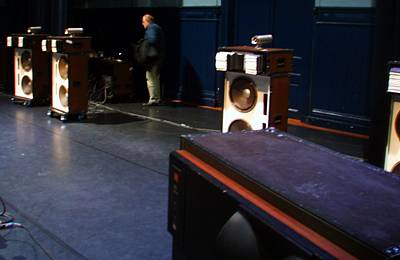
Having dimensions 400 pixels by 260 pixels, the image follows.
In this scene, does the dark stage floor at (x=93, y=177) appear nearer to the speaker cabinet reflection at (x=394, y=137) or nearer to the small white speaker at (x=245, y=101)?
the small white speaker at (x=245, y=101)

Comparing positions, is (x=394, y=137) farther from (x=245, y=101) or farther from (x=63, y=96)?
(x=63, y=96)

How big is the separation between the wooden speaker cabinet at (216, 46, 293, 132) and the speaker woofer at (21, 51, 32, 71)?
389 centimetres

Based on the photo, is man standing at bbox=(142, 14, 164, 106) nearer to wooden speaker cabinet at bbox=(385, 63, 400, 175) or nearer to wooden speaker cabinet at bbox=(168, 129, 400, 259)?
wooden speaker cabinet at bbox=(385, 63, 400, 175)

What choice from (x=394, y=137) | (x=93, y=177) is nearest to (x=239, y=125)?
(x=93, y=177)

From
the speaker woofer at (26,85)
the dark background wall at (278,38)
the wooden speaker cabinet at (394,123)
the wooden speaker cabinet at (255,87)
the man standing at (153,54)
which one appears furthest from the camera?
the man standing at (153,54)

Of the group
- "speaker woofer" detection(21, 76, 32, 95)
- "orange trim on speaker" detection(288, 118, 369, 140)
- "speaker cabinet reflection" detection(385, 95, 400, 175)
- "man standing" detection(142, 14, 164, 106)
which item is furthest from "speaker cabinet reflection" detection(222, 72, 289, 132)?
"speaker woofer" detection(21, 76, 32, 95)

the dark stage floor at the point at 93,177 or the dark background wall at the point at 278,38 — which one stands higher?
the dark background wall at the point at 278,38

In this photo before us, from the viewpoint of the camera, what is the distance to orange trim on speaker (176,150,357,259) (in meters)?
1.24

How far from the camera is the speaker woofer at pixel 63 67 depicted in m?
6.84

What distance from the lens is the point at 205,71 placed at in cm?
834

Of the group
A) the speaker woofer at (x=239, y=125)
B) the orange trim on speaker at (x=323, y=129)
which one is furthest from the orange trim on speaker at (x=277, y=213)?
the orange trim on speaker at (x=323, y=129)

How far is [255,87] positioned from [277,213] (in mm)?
3370

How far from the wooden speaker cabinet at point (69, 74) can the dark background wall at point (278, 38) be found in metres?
1.88

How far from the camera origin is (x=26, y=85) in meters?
8.02
